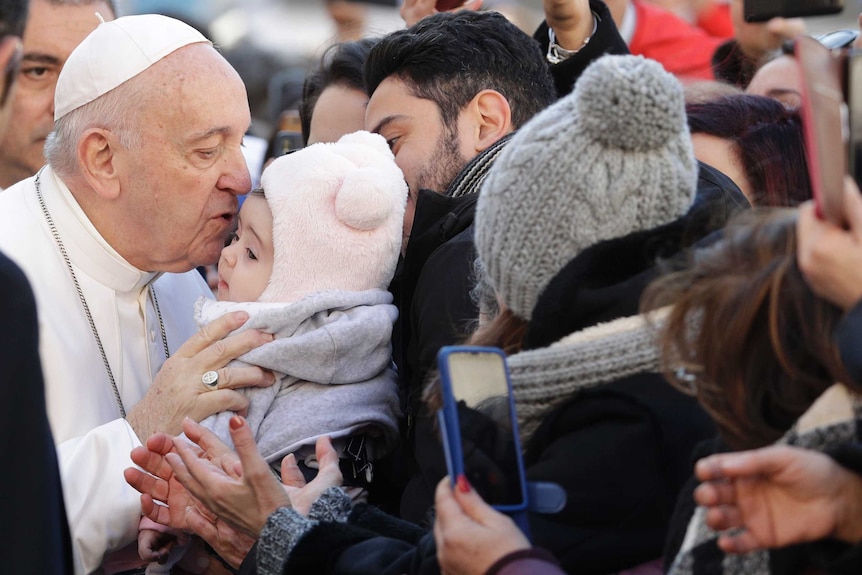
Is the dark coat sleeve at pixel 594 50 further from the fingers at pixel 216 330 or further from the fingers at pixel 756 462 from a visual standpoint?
the fingers at pixel 756 462

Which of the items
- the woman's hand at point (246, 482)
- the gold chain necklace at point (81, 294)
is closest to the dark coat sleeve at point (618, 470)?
the woman's hand at point (246, 482)

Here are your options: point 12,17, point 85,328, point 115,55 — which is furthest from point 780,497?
point 115,55

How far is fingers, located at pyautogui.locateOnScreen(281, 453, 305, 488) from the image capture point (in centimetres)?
281

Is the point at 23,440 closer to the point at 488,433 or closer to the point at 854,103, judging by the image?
the point at 488,433

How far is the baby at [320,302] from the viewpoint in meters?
3.00

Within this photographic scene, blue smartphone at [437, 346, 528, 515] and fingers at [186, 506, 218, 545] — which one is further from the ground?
blue smartphone at [437, 346, 528, 515]

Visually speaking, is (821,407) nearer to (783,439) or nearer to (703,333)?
(783,439)

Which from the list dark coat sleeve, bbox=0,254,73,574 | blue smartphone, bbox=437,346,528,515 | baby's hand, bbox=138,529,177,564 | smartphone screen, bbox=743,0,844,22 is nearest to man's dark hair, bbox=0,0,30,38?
dark coat sleeve, bbox=0,254,73,574

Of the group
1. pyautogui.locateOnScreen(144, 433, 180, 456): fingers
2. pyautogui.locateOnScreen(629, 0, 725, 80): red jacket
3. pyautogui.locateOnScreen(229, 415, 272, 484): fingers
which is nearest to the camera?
pyautogui.locateOnScreen(229, 415, 272, 484): fingers

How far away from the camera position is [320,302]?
119 inches

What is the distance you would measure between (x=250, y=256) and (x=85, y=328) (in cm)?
65

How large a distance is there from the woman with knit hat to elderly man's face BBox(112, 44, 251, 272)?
A: 63.4 inches

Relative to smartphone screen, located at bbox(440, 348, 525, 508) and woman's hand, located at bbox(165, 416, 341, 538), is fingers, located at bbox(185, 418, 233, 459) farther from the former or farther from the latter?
smartphone screen, located at bbox(440, 348, 525, 508)

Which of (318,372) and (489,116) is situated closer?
(318,372)
